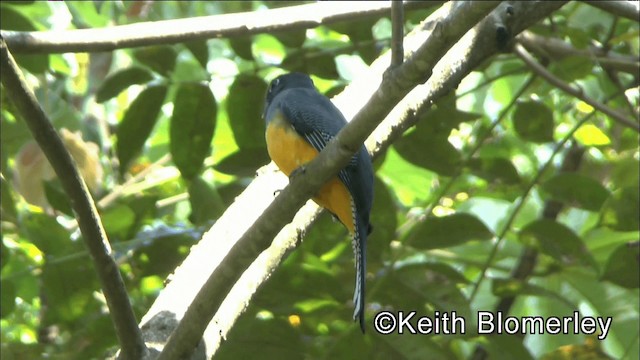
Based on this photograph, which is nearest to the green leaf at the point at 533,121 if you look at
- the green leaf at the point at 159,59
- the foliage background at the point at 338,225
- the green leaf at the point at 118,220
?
the foliage background at the point at 338,225

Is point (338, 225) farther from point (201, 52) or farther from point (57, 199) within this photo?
point (57, 199)

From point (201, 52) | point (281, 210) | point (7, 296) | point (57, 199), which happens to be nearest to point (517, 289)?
point (201, 52)

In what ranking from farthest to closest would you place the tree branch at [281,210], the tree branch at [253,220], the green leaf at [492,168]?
the green leaf at [492,168] → the tree branch at [253,220] → the tree branch at [281,210]

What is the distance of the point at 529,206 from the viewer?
4.52 m

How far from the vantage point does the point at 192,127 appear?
370 cm

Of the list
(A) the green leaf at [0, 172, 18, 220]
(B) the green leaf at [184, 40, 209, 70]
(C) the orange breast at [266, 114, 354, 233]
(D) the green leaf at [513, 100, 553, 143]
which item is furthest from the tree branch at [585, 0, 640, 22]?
(A) the green leaf at [0, 172, 18, 220]

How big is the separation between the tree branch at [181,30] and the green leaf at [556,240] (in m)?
0.96

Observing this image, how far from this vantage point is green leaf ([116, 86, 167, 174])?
371 centimetres

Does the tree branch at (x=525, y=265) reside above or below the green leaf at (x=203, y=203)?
below

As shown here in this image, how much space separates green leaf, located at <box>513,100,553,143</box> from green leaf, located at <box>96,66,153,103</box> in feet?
4.71

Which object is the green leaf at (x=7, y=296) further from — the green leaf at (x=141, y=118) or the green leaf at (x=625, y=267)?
the green leaf at (x=625, y=267)

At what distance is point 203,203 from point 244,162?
21 cm

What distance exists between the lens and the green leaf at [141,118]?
146 inches

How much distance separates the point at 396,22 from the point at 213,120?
1585 millimetres
